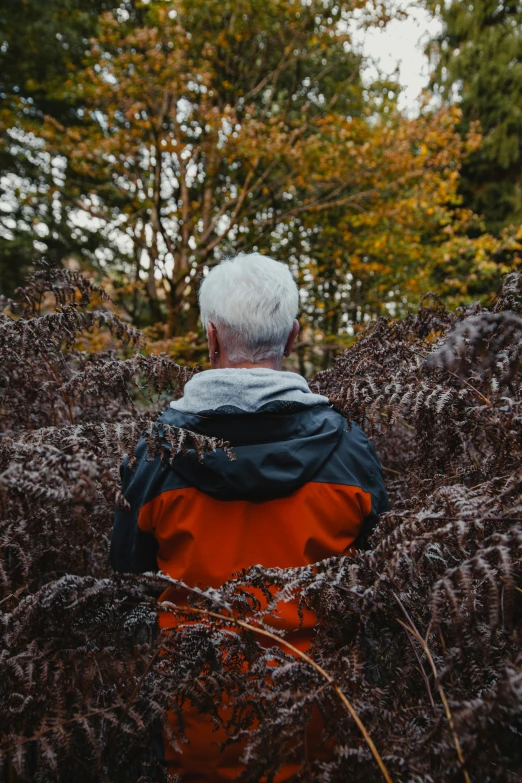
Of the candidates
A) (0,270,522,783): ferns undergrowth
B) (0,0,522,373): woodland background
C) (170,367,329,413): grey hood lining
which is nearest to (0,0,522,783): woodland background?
(0,270,522,783): ferns undergrowth

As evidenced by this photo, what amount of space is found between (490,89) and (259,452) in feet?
48.0

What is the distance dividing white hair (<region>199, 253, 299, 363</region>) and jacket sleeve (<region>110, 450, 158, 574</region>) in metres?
0.44

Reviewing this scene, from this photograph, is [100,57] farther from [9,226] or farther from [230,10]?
[9,226]

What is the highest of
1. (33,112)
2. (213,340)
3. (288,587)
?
(33,112)

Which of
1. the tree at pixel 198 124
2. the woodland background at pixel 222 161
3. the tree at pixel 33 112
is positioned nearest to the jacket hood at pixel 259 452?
the woodland background at pixel 222 161

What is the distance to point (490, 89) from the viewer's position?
41.3ft

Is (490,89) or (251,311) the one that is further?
(490,89)

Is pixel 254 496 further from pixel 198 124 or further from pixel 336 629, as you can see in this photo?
pixel 198 124

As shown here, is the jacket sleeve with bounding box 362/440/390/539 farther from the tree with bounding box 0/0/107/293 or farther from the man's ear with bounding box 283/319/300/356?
the tree with bounding box 0/0/107/293

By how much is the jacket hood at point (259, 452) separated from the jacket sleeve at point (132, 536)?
16 centimetres

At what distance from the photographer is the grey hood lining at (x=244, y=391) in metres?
1.44

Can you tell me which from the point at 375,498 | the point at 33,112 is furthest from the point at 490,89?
the point at 375,498

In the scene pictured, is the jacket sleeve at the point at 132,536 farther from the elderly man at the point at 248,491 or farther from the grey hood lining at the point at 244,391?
the grey hood lining at the point at 244,391

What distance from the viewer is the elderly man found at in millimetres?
1409
